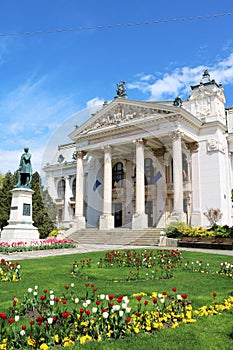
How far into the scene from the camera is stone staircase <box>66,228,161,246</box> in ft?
84.8

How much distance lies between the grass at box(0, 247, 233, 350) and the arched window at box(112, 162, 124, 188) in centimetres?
2691

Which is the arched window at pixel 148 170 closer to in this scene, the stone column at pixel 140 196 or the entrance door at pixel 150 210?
the entrance door at pixel 150 210

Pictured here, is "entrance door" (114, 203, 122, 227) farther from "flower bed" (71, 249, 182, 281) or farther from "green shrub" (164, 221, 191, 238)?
"flower bed" (71, 249, 182, 281)

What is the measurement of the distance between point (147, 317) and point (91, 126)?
108 ft

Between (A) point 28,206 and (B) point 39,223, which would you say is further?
(B) point 39,223

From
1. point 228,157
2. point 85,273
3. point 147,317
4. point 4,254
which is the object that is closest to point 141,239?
point 4,254

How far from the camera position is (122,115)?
3344cm

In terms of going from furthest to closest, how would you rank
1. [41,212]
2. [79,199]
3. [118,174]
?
[118,174] → [79,199] → [41,212]

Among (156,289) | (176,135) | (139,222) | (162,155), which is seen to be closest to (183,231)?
(139,222)

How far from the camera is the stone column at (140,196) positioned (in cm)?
2895

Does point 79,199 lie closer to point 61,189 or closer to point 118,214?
point 118,214

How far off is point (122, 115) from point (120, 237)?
13656 millimetres

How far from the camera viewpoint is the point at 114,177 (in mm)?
39438

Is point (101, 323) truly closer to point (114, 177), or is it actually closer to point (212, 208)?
point (212, 208)
